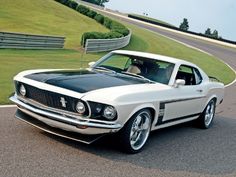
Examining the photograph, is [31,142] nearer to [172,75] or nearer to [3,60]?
[172,75]

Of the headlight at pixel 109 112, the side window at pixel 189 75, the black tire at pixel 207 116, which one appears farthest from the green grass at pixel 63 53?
the black tire at pixel 207 116

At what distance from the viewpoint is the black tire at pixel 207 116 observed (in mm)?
8634

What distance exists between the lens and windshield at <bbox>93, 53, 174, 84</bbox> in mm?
7223

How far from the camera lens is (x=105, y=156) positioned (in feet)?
19.5

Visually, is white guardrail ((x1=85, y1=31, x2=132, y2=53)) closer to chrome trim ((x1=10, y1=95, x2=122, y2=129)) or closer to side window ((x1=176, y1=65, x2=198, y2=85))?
side window ((x1=176, y1=65, x2=198, y2=85))

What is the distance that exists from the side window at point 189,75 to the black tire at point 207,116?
0.67m

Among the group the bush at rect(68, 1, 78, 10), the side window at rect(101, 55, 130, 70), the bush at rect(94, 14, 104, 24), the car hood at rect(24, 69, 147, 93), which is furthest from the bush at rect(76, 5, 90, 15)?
the car hood at rect(24, 69, 147, 93)

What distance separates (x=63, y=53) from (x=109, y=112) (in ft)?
55.2

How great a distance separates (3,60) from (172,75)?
958cm

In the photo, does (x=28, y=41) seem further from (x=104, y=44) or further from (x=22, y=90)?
(x=22, y=90)

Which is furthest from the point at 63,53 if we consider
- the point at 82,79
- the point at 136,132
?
the point at 136,132

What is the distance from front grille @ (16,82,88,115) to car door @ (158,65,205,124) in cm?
161

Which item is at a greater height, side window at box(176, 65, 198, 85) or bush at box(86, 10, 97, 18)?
side window at box(176, 65, 198, 85)

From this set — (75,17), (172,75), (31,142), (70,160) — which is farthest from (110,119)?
(75,17)
